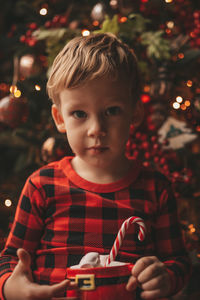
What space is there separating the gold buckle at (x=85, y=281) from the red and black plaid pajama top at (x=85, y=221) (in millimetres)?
179

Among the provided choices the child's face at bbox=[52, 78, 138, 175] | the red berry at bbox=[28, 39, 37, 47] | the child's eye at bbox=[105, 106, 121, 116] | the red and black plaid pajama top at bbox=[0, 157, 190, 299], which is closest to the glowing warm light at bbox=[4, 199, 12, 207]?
the red and black plaid pajama top at bbox=[0, 157, 190, 299]

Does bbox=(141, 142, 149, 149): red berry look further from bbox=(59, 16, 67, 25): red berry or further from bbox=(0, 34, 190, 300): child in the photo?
bbox=(59, 16, 67, 25): red berry

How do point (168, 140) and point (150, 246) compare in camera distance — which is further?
point (168, 140)

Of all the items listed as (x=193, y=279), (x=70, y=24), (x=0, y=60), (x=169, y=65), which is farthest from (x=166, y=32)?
(x=0, y=60)

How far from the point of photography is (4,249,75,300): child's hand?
1.86 ft

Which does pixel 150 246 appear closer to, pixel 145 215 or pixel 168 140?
pixel 145 215

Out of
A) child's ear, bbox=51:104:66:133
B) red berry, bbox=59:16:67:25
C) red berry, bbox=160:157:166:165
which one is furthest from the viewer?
red berry, bbox=59:16:67:25

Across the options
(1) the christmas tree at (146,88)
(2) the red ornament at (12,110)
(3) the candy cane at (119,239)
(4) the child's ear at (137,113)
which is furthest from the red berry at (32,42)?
(3) the candy cane at (119,239)

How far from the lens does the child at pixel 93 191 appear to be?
0.70 metres

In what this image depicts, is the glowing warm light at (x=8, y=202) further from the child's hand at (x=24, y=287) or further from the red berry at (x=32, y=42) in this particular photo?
the red berry at (x=32, y=42)

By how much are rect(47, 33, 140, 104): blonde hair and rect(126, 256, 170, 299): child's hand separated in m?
0.39

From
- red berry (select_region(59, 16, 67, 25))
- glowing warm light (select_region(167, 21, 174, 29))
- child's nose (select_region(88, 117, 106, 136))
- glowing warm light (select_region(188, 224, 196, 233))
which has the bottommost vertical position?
glowing warm light (select_region(188, 224, 196, 233))

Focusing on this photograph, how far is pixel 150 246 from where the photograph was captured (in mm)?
775

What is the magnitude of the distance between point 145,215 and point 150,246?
76 millimetres
